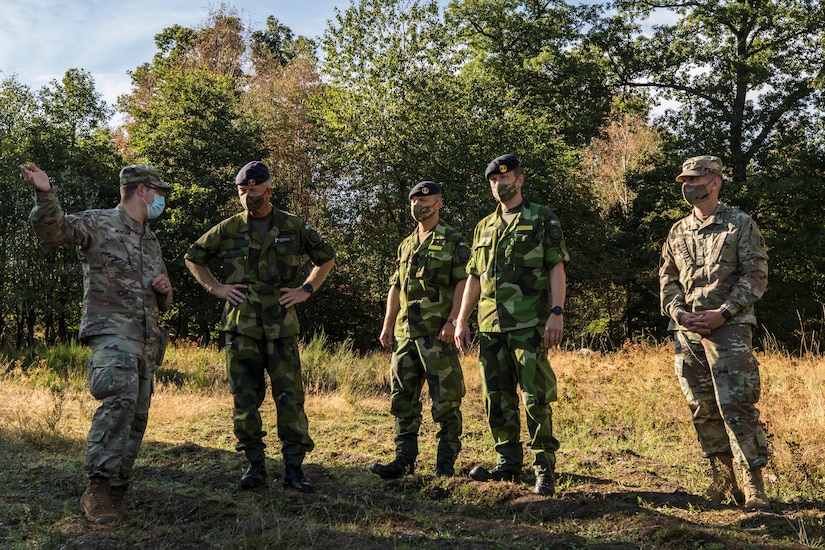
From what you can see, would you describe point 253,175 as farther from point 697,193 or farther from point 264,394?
point 697,193

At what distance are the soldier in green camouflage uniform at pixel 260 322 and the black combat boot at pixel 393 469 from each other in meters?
0.61

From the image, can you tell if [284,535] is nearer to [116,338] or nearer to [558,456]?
[116,338]

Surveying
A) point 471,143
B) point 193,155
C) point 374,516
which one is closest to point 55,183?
point 193,155

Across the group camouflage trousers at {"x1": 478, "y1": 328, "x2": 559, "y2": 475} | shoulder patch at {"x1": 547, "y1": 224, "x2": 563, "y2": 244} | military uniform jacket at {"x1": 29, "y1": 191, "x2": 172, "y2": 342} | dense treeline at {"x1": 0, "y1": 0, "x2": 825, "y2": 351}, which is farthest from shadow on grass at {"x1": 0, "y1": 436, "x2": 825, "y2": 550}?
dense treeline at {"x1": 0, "y1": 0, "x2": 825, "y2": 351}

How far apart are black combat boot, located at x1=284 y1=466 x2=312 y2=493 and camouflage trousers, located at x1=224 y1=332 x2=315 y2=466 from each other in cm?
4

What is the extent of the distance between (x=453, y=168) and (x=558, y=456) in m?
14.1

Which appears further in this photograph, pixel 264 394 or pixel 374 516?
pixel 264 394

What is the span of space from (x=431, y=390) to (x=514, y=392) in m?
0.65

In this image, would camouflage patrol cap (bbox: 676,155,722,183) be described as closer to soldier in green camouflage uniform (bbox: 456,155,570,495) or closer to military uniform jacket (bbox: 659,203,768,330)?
military uniform jacket (bbox: 659,203,768,330)

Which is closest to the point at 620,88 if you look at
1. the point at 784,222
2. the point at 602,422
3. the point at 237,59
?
the point at 784,222

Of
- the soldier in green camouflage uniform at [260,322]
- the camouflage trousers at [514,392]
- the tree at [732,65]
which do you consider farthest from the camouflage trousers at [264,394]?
the tree at [732,65]

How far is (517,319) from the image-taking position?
5.07m

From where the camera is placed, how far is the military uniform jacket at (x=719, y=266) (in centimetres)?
466

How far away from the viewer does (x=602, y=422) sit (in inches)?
295
